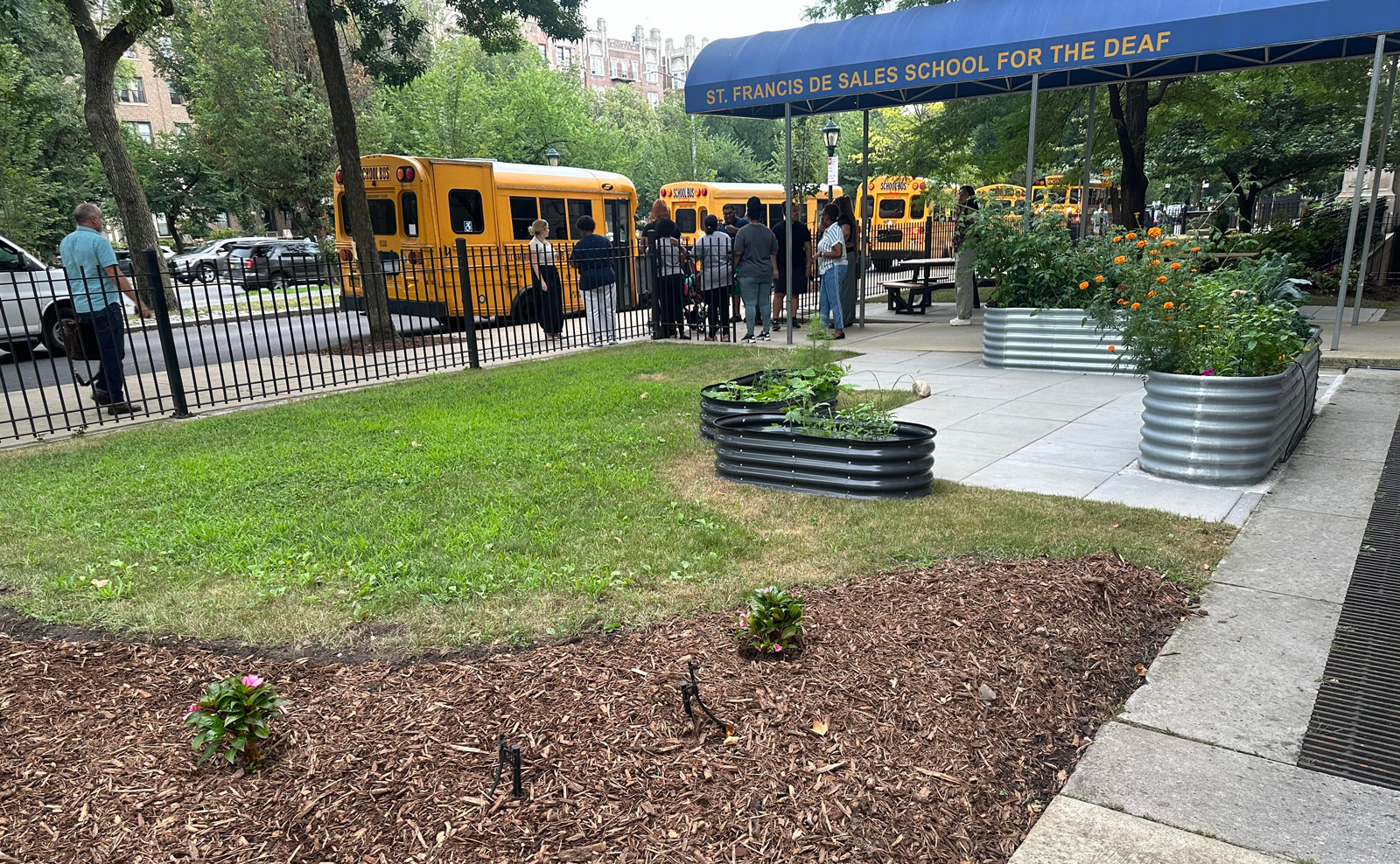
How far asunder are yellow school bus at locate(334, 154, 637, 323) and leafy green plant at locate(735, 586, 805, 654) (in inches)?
429

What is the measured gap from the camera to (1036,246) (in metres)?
9.70

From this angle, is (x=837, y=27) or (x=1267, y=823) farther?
(x=837, y=27)

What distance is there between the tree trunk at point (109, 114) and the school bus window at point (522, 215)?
619 centimetres

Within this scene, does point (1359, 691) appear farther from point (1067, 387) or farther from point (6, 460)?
point (6, 460)

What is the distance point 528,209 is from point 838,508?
12397 millimetres

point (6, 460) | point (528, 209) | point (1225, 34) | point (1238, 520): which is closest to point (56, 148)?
point (528, 209)

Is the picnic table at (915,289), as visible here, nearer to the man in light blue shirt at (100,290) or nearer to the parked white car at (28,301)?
the man in light blue shirt at (100,290)

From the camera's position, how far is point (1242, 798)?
8.27 feet

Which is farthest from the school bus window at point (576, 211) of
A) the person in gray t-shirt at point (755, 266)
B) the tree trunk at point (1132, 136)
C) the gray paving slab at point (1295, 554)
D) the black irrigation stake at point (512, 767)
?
the black irrigation stake at point (512, 767)

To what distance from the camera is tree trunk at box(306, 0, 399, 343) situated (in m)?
12.4

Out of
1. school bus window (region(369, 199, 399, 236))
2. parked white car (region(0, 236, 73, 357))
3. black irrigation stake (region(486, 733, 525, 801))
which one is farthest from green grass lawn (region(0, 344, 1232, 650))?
school bus window (region(369, 199, 399, 236))

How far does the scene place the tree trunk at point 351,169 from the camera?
12430mm

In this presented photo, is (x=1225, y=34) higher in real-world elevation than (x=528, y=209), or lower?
higher

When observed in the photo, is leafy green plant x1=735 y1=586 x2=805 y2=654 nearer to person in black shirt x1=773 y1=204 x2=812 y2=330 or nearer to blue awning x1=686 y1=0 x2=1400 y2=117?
blue awning x1=686 y1=0 x2=1400 y2=117
